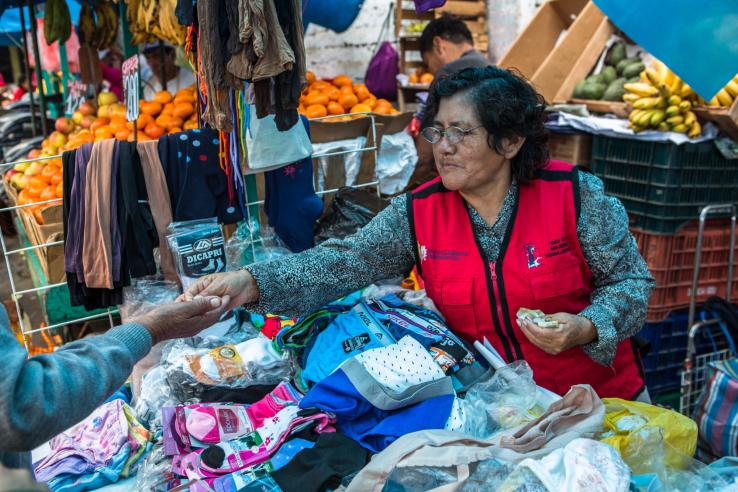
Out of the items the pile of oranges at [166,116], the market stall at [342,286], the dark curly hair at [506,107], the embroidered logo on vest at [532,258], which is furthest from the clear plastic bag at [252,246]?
the embroidered logo on vest at [532,258]

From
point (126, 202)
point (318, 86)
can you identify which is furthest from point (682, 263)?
point (126, 202)

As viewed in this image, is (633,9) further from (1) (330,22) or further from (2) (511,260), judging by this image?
(1) (330,22)

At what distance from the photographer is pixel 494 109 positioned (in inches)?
88.0

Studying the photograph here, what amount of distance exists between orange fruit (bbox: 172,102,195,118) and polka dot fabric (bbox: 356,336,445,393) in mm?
2886

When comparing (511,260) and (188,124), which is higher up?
(188,124)

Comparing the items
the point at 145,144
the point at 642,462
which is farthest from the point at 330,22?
the point at 642,462

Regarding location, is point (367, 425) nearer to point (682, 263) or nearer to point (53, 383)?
point (53, 383)

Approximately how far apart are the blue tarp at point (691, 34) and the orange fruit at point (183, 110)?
2.92 meters

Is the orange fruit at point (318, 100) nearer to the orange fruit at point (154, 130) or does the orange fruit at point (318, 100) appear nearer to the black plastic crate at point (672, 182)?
the orange fruit at point (154, 130)

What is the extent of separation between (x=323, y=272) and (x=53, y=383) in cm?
125

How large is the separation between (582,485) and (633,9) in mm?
1669

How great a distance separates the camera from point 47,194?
12.5ft

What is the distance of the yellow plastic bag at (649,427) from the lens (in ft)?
5.27

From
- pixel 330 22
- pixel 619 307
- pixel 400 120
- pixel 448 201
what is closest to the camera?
pixel 619 307
